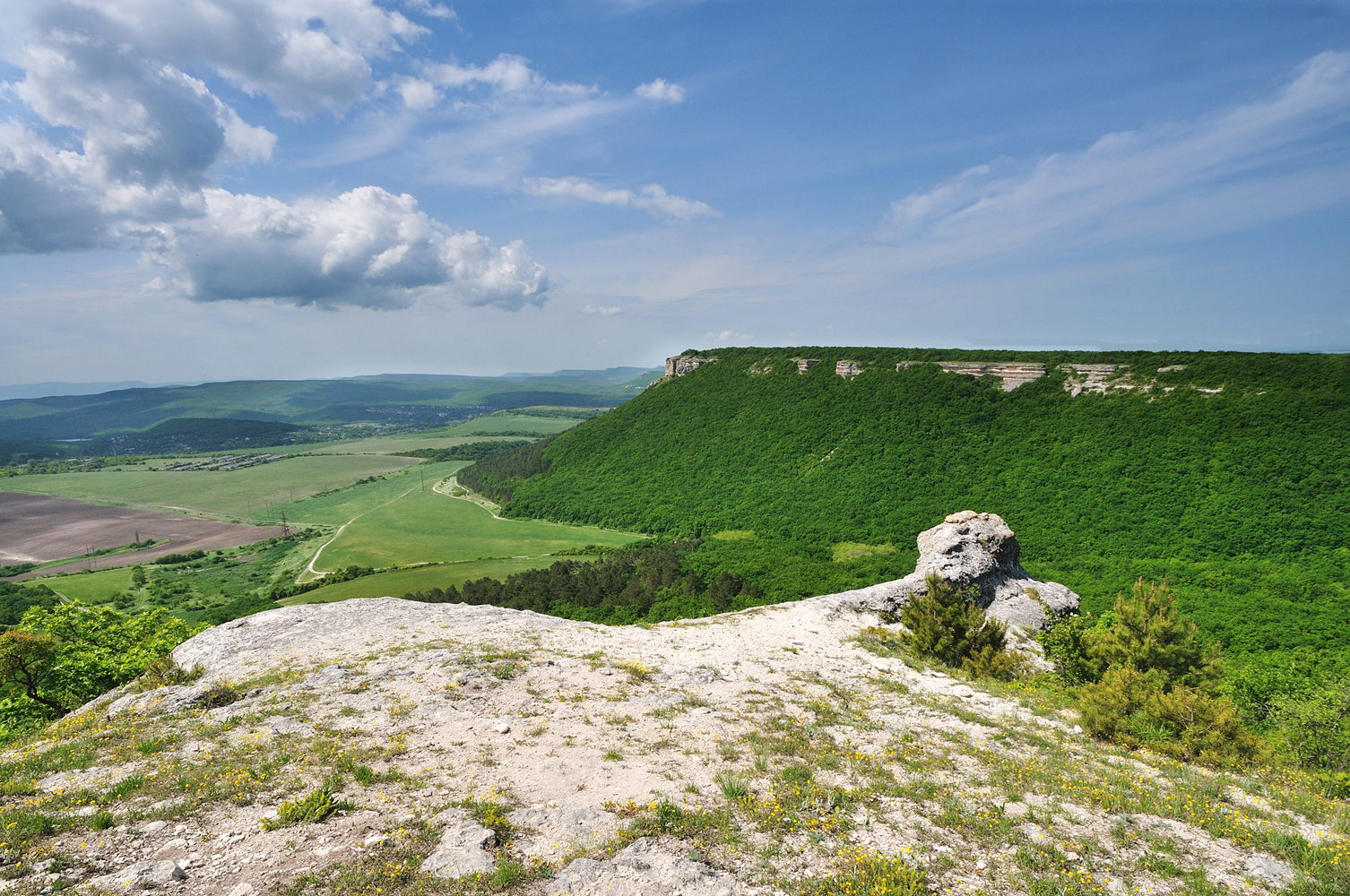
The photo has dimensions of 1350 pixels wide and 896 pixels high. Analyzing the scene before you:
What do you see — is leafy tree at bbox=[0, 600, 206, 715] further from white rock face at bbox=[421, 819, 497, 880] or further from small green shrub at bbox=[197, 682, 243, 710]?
white rock face at bbox=[421, 819, 497, 880]

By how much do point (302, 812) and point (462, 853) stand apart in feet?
12.0

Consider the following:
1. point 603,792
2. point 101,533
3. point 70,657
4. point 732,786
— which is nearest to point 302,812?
point 603,792

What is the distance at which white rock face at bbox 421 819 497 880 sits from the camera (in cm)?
904

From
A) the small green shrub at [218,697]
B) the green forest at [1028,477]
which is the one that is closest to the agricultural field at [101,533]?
the green forest at [1028,477]

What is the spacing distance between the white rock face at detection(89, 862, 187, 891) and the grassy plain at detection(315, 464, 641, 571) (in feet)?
321

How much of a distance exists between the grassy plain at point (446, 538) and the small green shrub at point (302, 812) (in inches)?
3771

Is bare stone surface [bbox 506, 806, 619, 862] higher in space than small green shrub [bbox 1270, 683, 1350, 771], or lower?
higher

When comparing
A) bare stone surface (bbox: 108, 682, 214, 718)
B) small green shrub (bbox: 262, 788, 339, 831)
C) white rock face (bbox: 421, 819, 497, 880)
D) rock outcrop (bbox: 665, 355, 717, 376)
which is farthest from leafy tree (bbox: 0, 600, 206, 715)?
rock outcrop (bbox: 665, 355, 717, 376)

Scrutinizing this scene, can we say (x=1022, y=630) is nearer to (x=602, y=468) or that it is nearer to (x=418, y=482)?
(x=602, y=468)

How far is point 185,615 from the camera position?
82312 mm

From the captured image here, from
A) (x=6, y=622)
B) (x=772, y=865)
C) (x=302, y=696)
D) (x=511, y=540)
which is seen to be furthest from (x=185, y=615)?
(x=772, y=865)

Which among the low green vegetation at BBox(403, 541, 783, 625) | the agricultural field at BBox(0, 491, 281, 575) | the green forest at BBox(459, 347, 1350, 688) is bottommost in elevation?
the agricultural field at BBox(0, 491, 281, 575)

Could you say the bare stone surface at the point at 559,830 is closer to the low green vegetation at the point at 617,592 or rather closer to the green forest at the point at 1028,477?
the low green vegetation at the point at 617,592

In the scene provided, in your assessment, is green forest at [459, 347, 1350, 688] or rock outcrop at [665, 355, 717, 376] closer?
green forest at [459, 347, 1350, 688]
